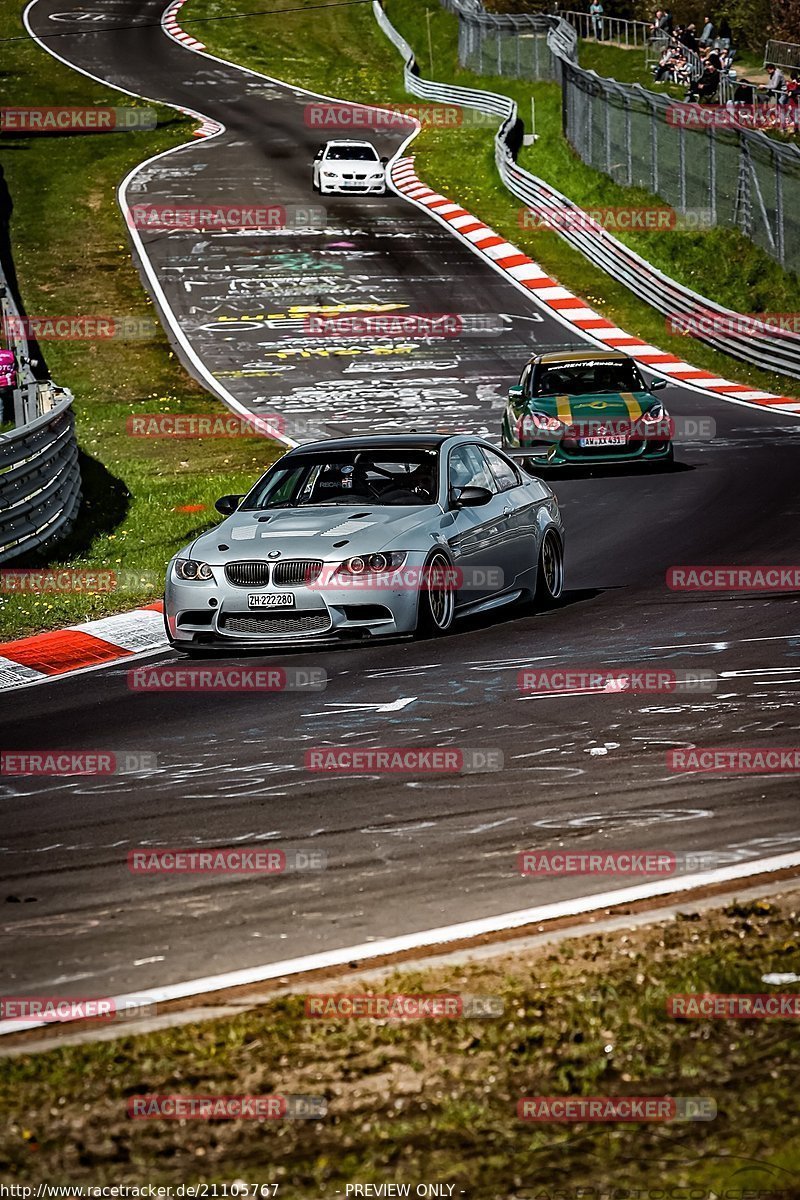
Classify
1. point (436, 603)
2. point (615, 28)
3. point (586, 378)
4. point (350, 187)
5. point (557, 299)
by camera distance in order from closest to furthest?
point (436, 603), point (586, 378), point (557, 299), point (350, 187), point (615, 28)

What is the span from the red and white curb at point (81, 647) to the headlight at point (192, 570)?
37.8 inches

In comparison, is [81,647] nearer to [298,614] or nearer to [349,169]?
[298,614]

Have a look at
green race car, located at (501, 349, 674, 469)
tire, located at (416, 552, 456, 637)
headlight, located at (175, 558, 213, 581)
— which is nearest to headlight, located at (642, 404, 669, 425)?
green race car, located at (501, 349, 674, 469)

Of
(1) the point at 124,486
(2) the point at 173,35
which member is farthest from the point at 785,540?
(2) the point at 173,35

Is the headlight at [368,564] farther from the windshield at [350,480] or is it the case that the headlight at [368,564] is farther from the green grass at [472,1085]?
the green grass at [472,1085]

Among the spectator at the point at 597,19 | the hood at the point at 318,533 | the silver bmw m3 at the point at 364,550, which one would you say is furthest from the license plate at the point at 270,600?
the spectator at the point at 597,19

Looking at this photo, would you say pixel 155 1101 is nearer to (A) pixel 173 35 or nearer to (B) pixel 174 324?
(B) pixel 174 324

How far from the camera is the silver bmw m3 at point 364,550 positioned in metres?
11.5

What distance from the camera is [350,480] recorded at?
12.7 meters

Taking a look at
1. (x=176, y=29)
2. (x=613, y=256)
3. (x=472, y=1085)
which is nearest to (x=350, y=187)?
(x=613, y=256)

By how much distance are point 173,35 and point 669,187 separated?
35.8 metres

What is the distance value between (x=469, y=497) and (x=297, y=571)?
149 cm

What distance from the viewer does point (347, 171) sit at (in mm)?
43250

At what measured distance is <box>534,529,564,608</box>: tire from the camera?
13391mm
